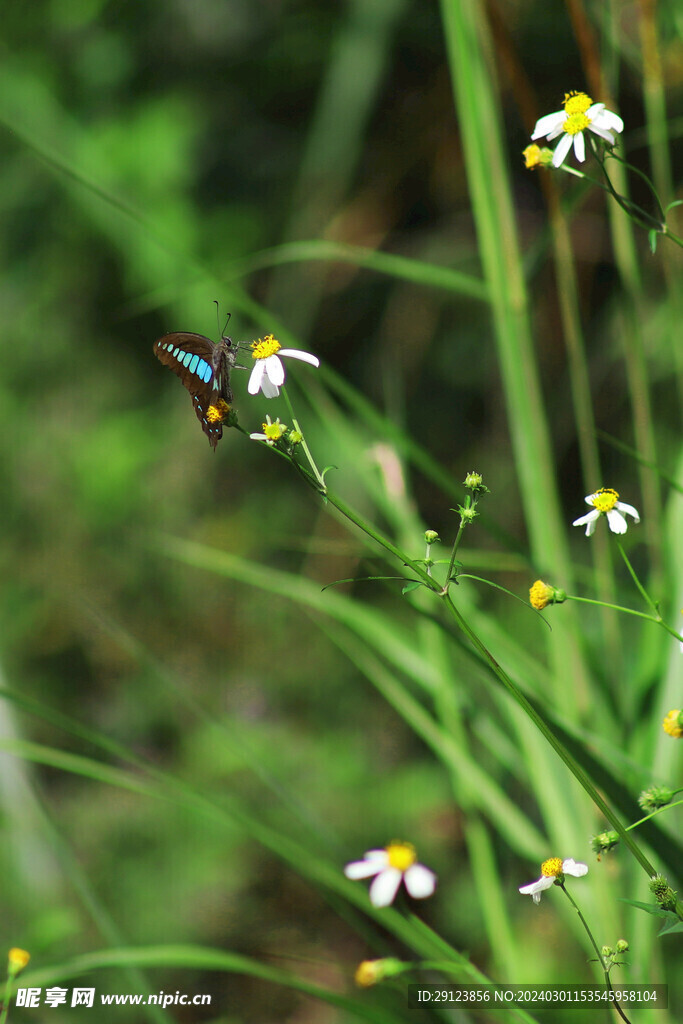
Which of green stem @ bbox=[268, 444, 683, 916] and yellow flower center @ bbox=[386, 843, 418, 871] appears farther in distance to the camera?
yellow flower center @ bbox=[386, 843, 418, 871]

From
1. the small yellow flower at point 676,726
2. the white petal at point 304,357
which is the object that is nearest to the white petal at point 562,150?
the white petal at point 304,357

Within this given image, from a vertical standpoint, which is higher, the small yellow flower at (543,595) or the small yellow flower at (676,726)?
the small yellow flower at (543,595)

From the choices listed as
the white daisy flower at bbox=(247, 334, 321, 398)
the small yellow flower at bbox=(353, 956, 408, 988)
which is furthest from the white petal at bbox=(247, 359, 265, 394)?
the small yellow flower at bbox=(353, 956, 408, 988)

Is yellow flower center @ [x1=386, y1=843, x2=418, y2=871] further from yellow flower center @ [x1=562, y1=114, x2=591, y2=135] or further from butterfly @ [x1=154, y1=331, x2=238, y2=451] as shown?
yellow flower center @ [x1=562, y1=114, x2=591, y2=135]

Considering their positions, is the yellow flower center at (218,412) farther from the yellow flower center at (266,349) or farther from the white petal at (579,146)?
the white petal at (579,146)

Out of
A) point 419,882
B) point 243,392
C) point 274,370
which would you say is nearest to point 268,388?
point 274,370


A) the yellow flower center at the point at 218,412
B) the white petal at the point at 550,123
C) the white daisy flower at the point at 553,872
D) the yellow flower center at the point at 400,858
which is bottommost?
the white daisy flower at the point at 553,872

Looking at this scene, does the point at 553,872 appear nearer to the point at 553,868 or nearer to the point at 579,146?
the point at 553,868

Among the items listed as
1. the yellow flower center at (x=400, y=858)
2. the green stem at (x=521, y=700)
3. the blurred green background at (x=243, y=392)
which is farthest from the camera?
the blurred green background at (x=243, y=392)
